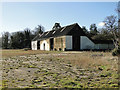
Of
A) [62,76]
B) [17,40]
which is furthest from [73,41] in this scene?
[17,40]

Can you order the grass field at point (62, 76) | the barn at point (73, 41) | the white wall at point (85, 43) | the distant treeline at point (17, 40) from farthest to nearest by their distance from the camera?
the distant treeline at point (17, 40), the white wall at point (85, 43), the barn at point (73, 41), the grass field at point (62, 76)

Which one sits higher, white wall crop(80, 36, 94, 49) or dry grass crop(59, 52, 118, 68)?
white wall crop(80, 36, 94, 49)

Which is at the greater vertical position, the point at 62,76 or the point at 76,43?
the point at 76,43

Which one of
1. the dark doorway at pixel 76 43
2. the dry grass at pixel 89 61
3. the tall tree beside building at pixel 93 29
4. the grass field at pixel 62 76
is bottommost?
the grass field at pixel 62 76

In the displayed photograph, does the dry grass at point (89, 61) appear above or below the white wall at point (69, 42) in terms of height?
below

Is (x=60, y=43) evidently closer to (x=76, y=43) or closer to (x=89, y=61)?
(x=76, y=43)

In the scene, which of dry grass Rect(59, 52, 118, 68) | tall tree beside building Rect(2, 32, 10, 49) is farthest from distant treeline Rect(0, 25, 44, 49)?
dry grass Rect(59, 52, 118, 68)

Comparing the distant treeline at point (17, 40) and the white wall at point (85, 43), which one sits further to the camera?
the distant treeline at point (17, 40)

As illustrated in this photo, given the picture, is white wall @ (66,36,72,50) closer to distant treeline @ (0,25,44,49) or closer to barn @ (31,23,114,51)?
barn @ (31,23,114,51)

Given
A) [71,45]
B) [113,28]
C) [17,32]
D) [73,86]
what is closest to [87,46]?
[71,45]

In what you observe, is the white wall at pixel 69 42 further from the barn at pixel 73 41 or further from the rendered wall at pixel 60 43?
the rendered wall at pixel 60 43

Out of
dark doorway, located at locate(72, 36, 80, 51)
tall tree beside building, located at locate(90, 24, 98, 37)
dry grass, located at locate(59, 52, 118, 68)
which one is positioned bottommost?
dry grass, located at locate(59, 52, 118, 68)

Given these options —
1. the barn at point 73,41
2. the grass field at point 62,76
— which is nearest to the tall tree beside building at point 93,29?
the barn at point 73,41

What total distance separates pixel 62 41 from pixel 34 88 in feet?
85.9
